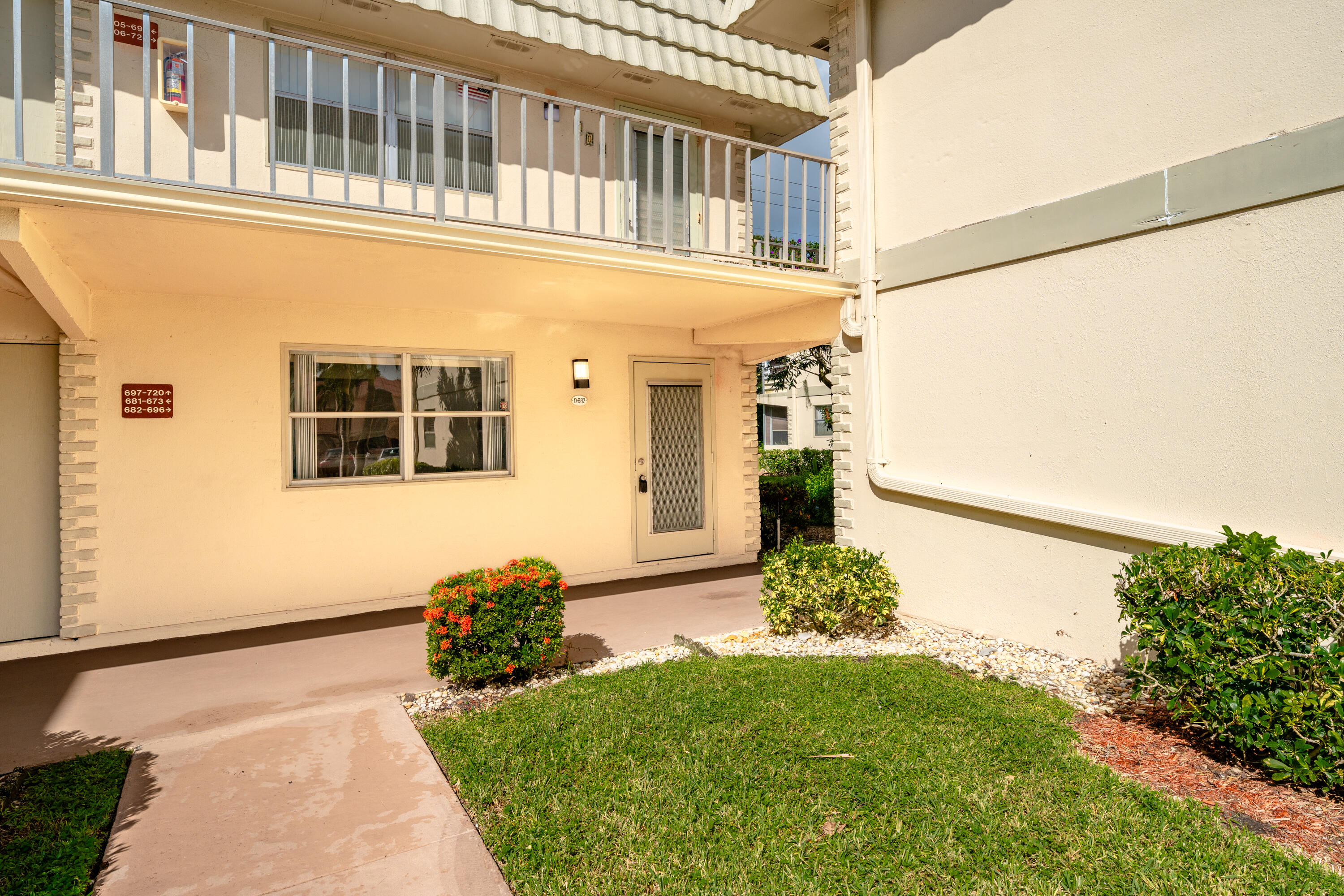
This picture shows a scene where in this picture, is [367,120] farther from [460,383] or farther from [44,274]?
[44,274]

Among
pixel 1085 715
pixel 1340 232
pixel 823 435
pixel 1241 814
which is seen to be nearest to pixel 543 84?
pixel 1340 232

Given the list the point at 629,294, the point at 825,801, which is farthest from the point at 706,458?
the point at 825,801

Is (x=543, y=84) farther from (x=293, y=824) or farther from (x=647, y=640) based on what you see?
(x=293, y=824)

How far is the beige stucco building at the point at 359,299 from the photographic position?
4.69 meters

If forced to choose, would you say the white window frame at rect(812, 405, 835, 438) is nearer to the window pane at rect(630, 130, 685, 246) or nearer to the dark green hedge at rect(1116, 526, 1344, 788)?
the window pane at rect(630, 130, 685, 246)

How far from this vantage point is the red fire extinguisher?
5613 mm

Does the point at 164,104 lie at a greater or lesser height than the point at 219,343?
greater

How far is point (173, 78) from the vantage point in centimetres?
562

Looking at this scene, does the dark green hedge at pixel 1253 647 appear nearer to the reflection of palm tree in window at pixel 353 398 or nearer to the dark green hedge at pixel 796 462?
the reflection of palm tree in window at pixel 353 398

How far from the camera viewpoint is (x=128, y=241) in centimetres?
436

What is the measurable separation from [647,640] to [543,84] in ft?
18.7

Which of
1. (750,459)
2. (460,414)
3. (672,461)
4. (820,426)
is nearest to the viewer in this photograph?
(460,414)

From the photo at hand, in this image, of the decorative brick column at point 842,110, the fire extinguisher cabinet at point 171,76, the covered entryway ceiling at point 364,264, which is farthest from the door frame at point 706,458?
the fire extinguisher cabinet at point 171,76

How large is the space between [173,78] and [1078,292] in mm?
7052
